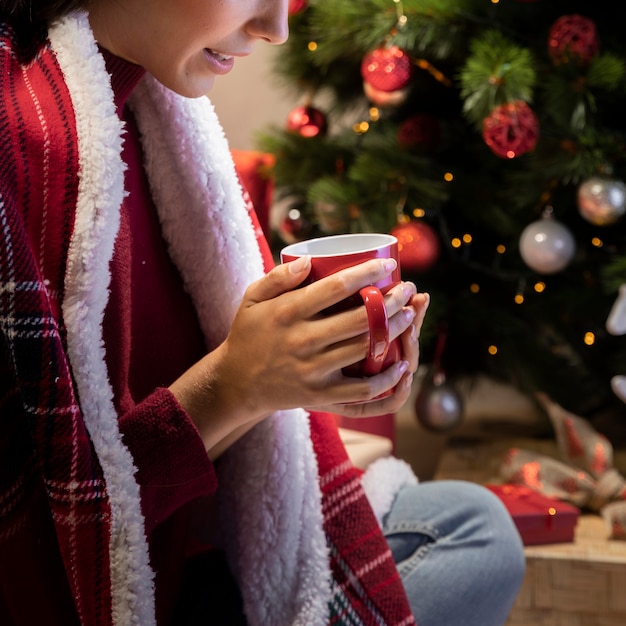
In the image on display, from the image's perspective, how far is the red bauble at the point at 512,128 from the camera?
1.25m

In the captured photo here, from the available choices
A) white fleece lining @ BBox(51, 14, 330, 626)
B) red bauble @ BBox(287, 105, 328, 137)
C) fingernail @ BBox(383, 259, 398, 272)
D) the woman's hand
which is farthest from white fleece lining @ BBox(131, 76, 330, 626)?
red bauble @ BBox(287, 105, 328, 137)

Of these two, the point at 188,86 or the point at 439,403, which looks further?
the point at 439,403

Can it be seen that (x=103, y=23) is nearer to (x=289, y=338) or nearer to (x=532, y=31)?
(x=289, y=338)

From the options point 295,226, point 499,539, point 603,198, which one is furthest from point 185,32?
point 295,226

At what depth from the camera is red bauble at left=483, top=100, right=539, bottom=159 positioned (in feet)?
4.11

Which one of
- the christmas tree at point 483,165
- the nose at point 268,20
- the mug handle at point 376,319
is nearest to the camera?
the mug handle at point 376,319

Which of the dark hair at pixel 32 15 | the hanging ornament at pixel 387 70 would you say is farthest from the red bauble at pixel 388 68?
the dark hair at pixel 32 15

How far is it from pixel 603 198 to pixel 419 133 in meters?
0.35

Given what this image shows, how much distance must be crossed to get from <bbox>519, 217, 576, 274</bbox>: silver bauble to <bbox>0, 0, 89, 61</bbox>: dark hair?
2.88 feet

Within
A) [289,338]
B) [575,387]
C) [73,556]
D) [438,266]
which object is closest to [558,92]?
[438,266]

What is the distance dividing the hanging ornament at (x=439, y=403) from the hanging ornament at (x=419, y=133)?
0.35 metres

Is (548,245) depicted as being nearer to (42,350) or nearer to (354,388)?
(354,388)

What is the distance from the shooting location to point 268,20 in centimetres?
69

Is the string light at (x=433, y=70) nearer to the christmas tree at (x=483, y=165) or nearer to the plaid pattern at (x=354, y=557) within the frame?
the christmas tree at (x=483, y=165)
